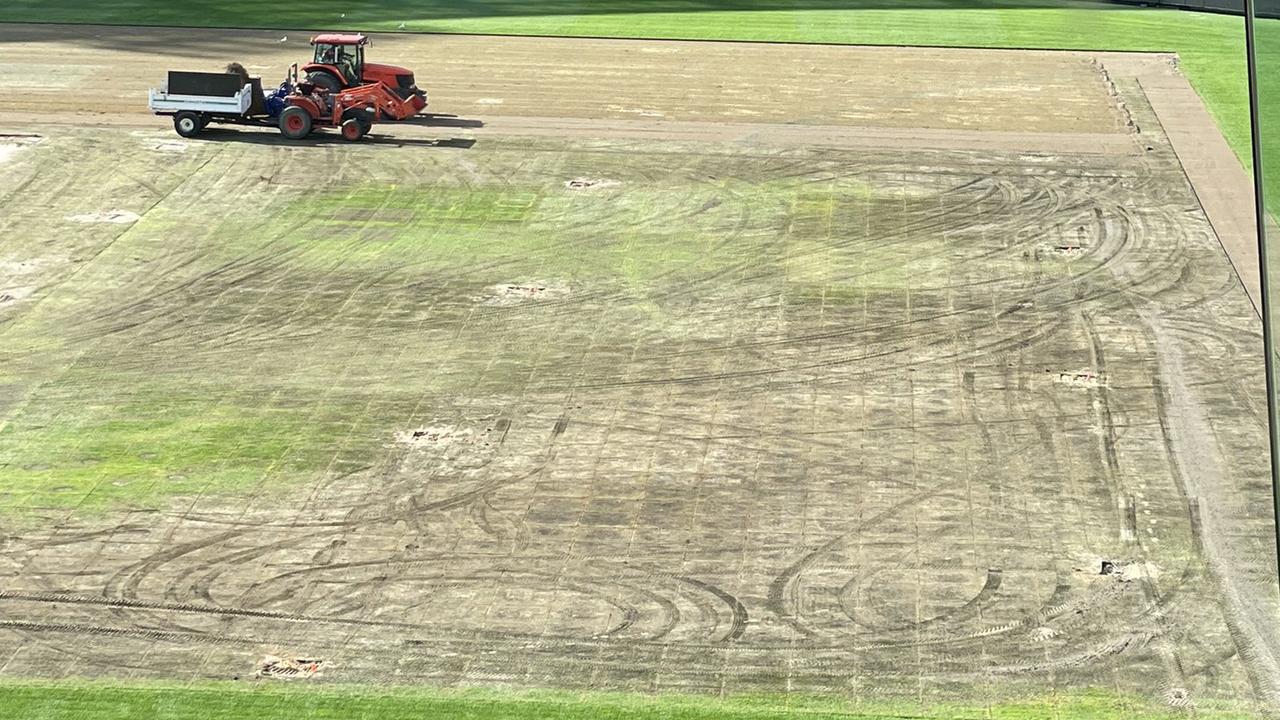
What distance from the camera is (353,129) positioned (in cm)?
4666

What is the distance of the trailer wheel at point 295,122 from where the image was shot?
46656mm

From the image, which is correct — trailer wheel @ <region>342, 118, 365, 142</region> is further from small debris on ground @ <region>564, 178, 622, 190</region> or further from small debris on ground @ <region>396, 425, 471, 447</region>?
small debris on ground @ <region>396, 425, 471, 447</region>

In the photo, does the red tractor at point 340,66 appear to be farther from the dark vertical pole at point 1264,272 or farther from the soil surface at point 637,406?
the dark vertical pole at point 1264,272

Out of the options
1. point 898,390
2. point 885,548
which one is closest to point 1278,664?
point 885,548

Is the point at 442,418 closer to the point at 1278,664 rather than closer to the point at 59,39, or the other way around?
the point at 1278,664

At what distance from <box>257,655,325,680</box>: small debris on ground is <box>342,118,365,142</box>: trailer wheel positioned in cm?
2660

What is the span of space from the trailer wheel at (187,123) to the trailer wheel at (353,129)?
14.0 ft

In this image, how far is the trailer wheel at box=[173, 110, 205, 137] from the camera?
154ft

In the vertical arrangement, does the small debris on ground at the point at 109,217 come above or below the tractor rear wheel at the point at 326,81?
below

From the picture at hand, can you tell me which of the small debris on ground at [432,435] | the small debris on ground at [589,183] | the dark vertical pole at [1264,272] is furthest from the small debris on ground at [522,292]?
the dark vertical pole at [1264,272]

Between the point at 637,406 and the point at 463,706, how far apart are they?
10.3 meters

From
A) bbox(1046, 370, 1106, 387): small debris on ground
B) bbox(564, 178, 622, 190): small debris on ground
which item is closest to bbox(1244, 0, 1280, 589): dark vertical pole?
bbox(1046, 370, 1106, 387): small debris on ground

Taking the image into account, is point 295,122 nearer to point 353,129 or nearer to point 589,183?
point 353,129

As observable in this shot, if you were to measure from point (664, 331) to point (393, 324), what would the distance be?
5.75 meters
